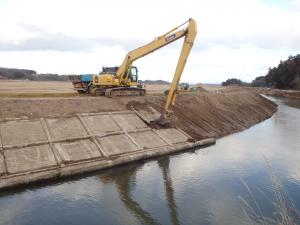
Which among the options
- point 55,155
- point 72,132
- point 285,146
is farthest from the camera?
point 285,146

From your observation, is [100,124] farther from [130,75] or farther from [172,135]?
[130,75]

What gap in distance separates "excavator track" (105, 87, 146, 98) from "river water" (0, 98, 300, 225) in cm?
1076

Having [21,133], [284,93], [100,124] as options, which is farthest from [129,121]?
[284,93]

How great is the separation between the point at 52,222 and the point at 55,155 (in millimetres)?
7378

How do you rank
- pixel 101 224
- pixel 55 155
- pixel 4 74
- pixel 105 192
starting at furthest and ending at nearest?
pixel 4 74, pixel 55 155, pixel 105 192, pixel 101 224

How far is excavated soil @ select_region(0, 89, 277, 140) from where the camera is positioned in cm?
2608

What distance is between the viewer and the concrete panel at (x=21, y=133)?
21469 millimetres

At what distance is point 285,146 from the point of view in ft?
99.3

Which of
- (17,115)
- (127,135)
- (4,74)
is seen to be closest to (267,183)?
(127,135)

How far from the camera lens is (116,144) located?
80.9 feet

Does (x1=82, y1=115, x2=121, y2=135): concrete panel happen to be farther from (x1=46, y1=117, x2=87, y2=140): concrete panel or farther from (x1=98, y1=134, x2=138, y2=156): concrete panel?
(x1=98, y1=134, x2=138, y2=156): concrete panel

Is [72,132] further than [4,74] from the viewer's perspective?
No

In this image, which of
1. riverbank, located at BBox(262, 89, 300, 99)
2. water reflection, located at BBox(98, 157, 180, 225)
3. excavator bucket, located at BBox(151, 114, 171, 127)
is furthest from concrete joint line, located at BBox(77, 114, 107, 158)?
riverbank, located at BBox(262, 89, 300, 99)

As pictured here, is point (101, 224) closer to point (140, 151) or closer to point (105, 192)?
point (105, 192)
